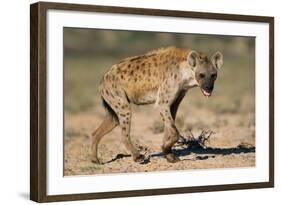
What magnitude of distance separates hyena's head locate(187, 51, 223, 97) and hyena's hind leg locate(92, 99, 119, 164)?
0.42 m

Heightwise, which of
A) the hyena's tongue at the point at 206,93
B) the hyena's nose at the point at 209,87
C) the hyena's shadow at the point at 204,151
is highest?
the hyena's nose at the point at 209,87

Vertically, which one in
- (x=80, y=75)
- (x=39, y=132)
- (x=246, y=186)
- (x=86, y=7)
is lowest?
(x=246, y=186)

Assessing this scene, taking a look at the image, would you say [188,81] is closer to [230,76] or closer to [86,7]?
[230,76]

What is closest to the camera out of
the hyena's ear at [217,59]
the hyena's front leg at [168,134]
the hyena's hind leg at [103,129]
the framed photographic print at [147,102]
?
the framed photographic print at [147,102]

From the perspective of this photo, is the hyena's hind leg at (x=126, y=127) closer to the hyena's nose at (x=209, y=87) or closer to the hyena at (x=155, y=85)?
the hyena at (x=155, y=85)

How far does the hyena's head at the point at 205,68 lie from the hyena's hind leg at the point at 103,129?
0.42 meters

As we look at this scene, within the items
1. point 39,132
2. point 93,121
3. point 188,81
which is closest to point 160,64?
point 188,81

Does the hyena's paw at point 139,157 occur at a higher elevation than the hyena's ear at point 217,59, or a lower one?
lower

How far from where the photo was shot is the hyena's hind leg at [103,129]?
3635 millimetres

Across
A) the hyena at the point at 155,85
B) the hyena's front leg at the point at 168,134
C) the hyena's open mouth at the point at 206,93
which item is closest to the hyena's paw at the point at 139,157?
the hyena at the point at 155,85

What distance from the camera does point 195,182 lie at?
3.85 metres

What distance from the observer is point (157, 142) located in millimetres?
3773

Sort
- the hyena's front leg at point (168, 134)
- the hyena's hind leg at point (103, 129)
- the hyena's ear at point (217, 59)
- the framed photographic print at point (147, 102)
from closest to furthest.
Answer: the framed photographic print at point (147, 102), the hyena's hind leg at point (103, 129), the hyena's front leg at point (168, 134), the hyena's ear at point (217, 59)

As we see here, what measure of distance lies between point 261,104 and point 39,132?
1.12m
